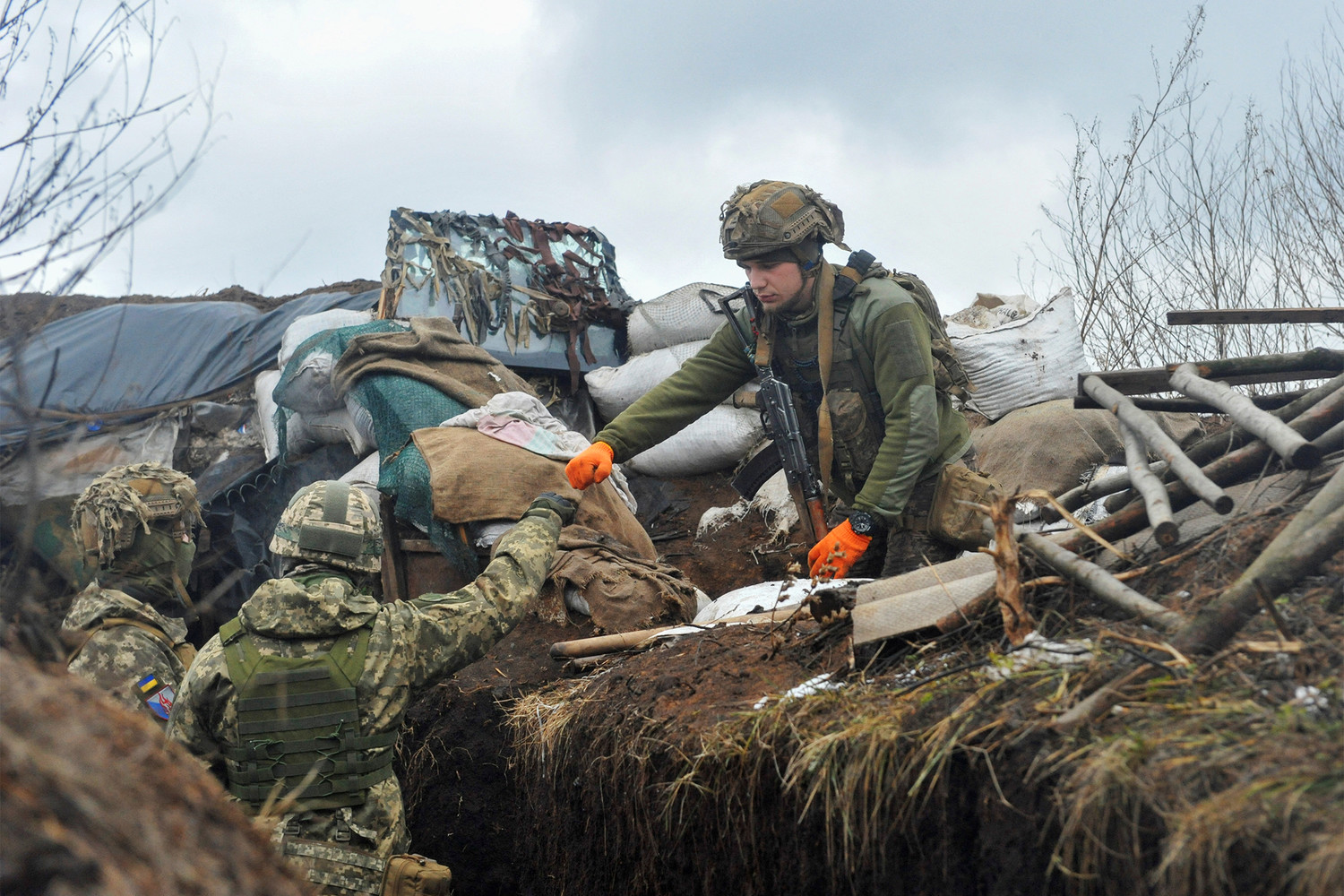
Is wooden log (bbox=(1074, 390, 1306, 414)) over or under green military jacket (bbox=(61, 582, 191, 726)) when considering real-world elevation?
over

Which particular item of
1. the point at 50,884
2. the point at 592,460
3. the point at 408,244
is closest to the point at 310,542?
the point at 592,460

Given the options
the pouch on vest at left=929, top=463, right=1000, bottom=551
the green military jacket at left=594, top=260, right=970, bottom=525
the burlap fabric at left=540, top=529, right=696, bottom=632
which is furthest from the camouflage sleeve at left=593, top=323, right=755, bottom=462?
the pouch on vest at left=929, top=463, right=1000, bottom=551

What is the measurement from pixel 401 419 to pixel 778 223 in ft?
7.72

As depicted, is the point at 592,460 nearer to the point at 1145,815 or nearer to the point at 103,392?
the point at 1145,815

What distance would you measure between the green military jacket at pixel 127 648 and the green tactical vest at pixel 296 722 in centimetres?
56

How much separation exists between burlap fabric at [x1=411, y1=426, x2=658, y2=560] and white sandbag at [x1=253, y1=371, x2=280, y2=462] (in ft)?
7.38

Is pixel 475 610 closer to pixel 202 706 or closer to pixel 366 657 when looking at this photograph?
pixel 366 657

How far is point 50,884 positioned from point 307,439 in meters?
5.87

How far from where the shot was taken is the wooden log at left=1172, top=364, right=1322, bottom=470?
8.23 feet

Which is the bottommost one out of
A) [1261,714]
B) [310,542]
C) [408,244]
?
[1261,714]

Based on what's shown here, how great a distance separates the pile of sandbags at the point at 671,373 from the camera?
6.58 metres

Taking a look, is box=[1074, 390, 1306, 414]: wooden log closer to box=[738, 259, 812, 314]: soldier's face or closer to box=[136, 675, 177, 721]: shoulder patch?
box=[738, 259, 812, 314]: soldier's face

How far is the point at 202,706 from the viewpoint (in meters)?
2.87

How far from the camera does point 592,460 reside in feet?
13.0
